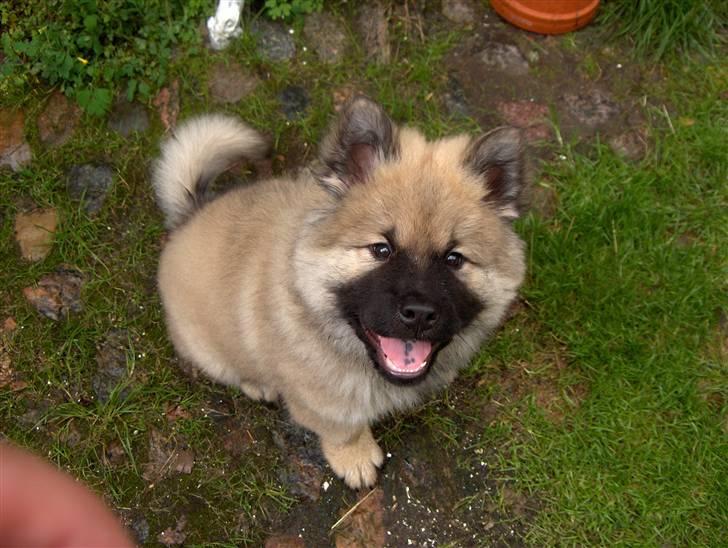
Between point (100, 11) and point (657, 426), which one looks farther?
point (100, 11)

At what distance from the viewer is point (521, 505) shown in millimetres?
2637

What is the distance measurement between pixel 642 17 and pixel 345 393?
257 centimetres

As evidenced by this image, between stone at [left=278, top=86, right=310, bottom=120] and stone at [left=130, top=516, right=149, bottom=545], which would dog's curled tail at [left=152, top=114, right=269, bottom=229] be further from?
stone at [left=130, top=516, right=149, bottom=545]

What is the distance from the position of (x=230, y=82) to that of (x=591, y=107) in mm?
1834

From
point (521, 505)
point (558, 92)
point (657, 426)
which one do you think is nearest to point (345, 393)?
point (521, 505)

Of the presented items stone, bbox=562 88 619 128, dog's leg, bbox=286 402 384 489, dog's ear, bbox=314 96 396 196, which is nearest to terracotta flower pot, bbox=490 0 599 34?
stone, bbox=562 88 619 128

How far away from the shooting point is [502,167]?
1.99 metres

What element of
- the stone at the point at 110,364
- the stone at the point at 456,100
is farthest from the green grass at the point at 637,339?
the stone at the point at 110,364

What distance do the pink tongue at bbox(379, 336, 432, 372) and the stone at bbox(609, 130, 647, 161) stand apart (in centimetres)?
181

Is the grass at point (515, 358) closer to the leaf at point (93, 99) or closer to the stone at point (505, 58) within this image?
the leaf at point (93, 99)

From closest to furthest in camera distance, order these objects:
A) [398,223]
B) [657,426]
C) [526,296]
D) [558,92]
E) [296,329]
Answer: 1. [398,223]
2. [296,329]
3. [657,426]
4. [526,296]
5. [558,92]

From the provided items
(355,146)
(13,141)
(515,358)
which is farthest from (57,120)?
(515,358)

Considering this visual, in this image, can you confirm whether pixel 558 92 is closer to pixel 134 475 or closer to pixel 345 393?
pixel 345 393

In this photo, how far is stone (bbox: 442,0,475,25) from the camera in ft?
11.5
